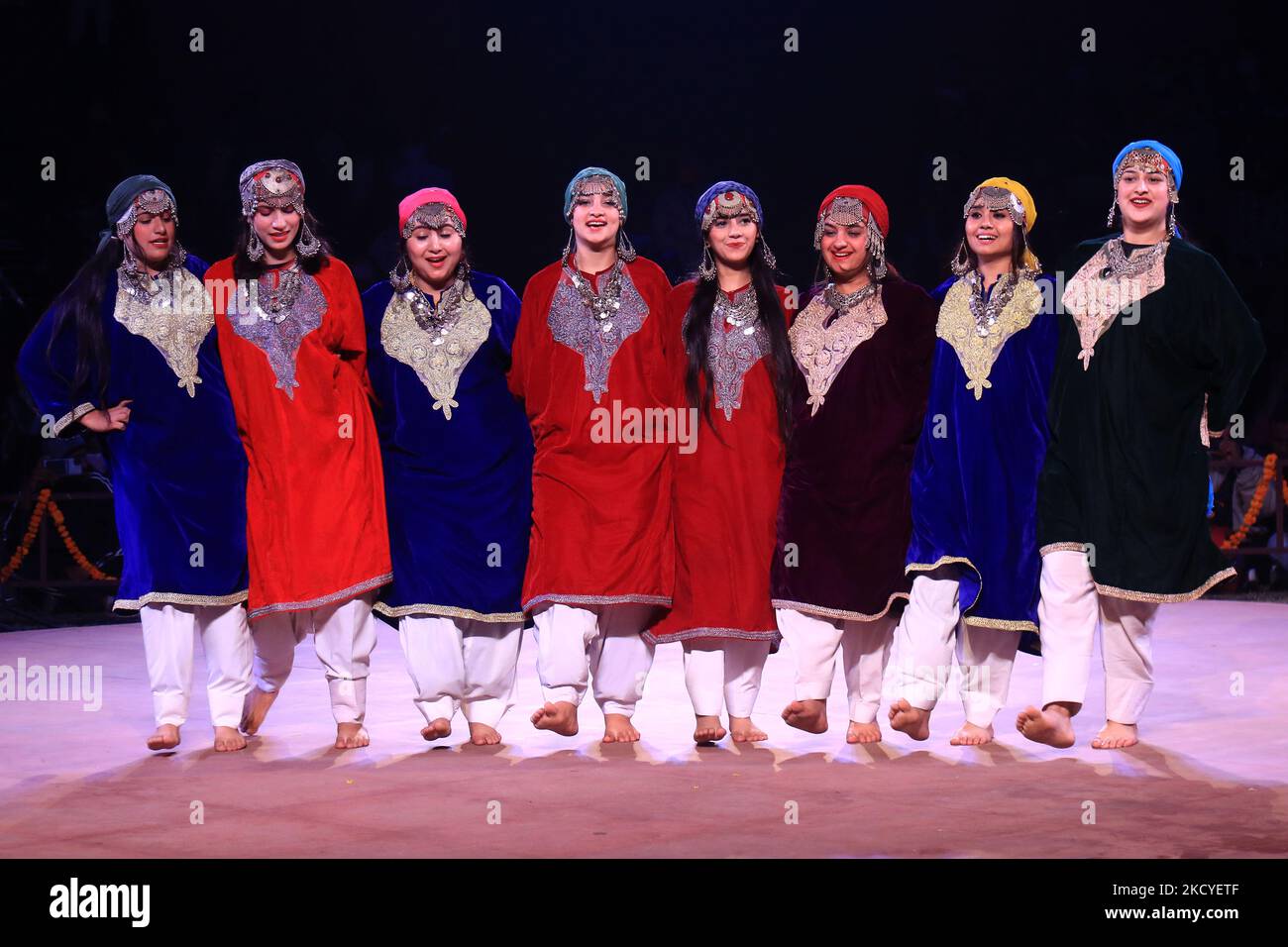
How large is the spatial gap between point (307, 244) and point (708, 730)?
1.74 metres

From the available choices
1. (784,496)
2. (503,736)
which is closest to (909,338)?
(784,496)

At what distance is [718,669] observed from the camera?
446 centimetres

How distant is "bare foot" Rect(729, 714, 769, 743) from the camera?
448 cm

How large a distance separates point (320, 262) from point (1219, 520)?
20.4 ft

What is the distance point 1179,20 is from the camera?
10539 millimetres

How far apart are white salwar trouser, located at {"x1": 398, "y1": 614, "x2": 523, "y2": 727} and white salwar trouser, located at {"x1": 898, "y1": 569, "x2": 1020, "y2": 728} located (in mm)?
1074

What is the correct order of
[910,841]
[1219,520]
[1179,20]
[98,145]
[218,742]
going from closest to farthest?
1. [910,841]
2. [218,742]
3. [1219,520]
4. [98,145]
5. [1179,20]

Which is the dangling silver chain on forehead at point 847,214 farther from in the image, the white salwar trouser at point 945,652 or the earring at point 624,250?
the white salwar trouser at point 945,652

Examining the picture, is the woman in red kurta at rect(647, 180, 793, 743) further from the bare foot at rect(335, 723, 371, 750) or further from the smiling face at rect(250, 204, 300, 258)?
the smiling face at rect(250, 204, 300, 258)

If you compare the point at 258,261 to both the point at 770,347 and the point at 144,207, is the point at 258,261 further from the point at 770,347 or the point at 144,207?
the point at 770,347

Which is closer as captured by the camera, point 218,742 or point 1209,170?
point 218,742

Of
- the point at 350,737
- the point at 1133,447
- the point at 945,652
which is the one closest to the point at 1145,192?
the point at 1133,447

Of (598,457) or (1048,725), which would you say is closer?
(1048,725)

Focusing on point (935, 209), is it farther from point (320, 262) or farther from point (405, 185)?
point (320, 262)
